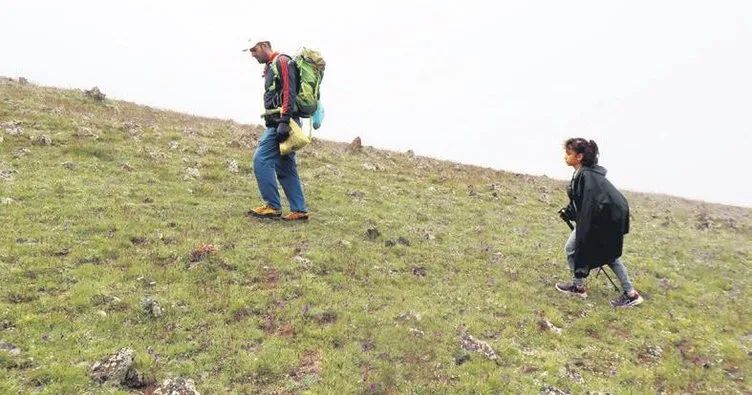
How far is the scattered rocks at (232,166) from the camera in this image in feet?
73.5

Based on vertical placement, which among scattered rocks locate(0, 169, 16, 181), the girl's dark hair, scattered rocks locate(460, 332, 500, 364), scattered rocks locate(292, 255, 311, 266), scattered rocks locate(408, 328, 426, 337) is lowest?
scattered rocks locate(460, 332, 500, 364)

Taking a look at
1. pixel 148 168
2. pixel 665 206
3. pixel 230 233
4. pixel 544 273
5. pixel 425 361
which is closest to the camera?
pixel 425 361

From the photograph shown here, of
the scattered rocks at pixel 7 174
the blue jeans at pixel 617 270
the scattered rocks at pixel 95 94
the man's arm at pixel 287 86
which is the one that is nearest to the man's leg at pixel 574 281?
the blue jeans at pixel 617 270

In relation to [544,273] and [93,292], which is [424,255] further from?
[93,292]

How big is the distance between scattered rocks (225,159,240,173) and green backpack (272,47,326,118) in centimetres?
796

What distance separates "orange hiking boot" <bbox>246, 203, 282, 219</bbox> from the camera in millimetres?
16594

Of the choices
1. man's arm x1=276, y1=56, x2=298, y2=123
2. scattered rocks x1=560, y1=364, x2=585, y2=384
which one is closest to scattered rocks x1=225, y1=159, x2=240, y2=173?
man's arm x1=276, y1=56, x2=298, y2=123

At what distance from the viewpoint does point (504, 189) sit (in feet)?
96.9

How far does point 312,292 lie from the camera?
39.7 feet

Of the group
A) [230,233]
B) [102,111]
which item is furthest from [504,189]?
[102,111]

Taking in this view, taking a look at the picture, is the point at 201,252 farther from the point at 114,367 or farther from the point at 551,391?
the point at 551,391

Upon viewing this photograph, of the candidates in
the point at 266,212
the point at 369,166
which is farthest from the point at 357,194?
the point at 369,166

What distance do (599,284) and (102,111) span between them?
27164 mm

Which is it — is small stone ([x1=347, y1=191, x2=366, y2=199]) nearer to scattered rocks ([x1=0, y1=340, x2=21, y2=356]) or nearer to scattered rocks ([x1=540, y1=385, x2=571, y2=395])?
scattered rocks ([x1=540, y1=385, x2=571, y2=395])
